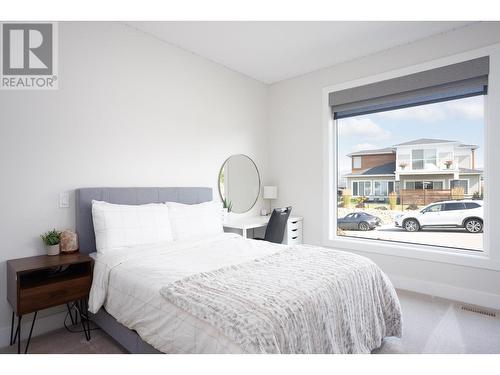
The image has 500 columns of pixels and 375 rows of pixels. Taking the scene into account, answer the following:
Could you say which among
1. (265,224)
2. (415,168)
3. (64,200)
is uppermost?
(415,168)

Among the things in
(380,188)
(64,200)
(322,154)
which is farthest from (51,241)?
(380,188)

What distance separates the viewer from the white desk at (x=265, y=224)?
353 centimetres

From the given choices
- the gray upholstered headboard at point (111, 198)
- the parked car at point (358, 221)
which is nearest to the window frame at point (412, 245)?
the parked car at point (358, 221)

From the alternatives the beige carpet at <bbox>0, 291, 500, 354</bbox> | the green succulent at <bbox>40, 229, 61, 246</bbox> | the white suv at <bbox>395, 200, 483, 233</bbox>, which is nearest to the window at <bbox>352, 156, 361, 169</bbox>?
the white suv at <bbox>395, 200, 483, 233</bbox>

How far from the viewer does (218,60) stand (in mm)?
3635

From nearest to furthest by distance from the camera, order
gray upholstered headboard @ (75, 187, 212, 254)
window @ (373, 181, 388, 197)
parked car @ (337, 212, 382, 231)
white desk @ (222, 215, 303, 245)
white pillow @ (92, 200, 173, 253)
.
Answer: white pillow @ (92, 200, 173, 253) < gray upholstered headboard @ (75, 187, 212, 254) < white desk @ (222, 215, 303, 245) < window @ (373, 181, 388, 197) < parked car @ (337, 212, 382, 231)

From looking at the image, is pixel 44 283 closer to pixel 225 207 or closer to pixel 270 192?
pixel 225 207

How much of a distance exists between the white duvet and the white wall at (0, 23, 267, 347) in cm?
67

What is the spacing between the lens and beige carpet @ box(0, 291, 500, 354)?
6.75 feet

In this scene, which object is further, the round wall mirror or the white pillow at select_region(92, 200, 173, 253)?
the round wall mirror

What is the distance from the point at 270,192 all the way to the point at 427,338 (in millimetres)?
2557

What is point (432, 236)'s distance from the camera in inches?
131

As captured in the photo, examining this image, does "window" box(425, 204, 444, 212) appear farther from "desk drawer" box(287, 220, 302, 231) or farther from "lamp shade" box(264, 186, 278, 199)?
"lamp shade" box(264, 186, 278, 199)

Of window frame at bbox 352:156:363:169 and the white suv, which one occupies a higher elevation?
window frame at bbox 352:156:363:169
